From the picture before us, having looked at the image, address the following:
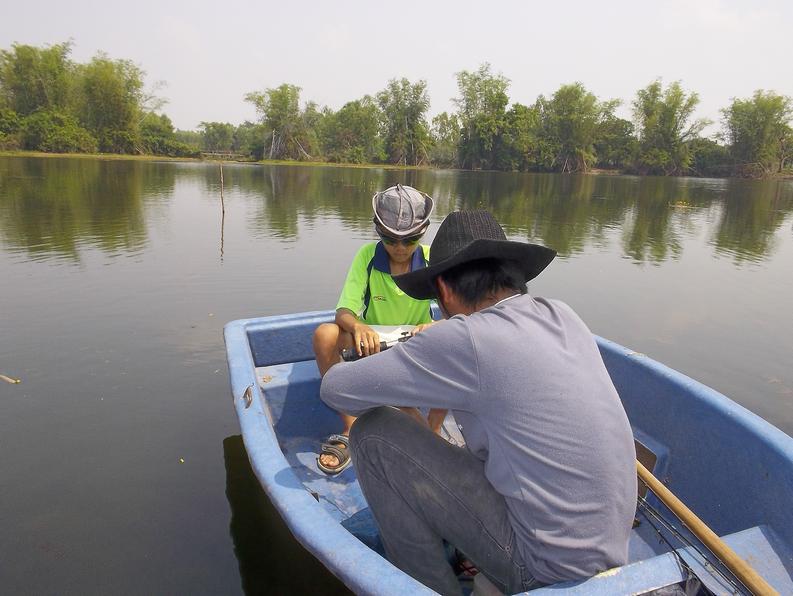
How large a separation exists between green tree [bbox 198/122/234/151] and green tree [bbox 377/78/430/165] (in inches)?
1665

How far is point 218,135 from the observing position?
327 ft

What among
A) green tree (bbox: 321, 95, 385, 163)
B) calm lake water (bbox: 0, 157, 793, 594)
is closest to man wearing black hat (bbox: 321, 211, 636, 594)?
calm lake water (bbox: 0, 157, 793, 594)

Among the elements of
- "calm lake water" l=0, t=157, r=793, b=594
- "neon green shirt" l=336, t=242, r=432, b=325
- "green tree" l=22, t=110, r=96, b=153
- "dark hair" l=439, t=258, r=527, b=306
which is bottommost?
"calm lake water" l=0, t=157, r=793, b=594

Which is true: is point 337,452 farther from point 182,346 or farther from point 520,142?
point 520,142

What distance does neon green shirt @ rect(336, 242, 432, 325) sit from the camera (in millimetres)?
3020

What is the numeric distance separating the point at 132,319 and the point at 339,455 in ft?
13.0

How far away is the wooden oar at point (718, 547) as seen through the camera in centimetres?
149

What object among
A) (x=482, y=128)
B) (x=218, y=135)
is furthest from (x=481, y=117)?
(x=218, y=135)

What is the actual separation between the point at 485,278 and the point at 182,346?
4.35 m

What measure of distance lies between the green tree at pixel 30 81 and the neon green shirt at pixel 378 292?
206 feet

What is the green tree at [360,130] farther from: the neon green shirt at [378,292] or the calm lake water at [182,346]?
the neon green shirt at [378,292]

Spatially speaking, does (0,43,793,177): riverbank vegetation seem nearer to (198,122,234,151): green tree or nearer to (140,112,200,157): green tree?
(140,112,200,157): green tree

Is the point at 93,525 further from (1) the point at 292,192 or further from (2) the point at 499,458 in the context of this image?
(1) the point at 292,192

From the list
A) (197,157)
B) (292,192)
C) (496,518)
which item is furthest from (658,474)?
(197,157)
